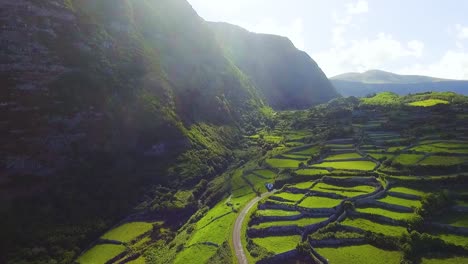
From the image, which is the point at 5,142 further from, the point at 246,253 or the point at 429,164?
the point at 429,164

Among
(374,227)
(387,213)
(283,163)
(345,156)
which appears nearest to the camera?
(374,227)

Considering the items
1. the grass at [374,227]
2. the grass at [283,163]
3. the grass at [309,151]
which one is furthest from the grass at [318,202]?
the grass at [309,151]

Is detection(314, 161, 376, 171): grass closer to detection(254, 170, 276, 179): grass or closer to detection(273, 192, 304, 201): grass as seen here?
detection(254, 170, 276, 179): grass

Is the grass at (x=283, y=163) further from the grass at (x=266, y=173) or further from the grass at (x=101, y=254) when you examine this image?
the grass at (x=101, y=254)

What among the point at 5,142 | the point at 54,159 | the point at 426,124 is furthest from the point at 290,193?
the point at 5,142

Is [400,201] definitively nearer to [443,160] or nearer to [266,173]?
[443,160]

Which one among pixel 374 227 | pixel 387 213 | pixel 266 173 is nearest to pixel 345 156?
pixel 266 173

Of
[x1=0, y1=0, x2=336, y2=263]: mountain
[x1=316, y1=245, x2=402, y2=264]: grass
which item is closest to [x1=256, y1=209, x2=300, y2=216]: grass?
[x1=316, y1=245, x2=402, y2=264]: grass
